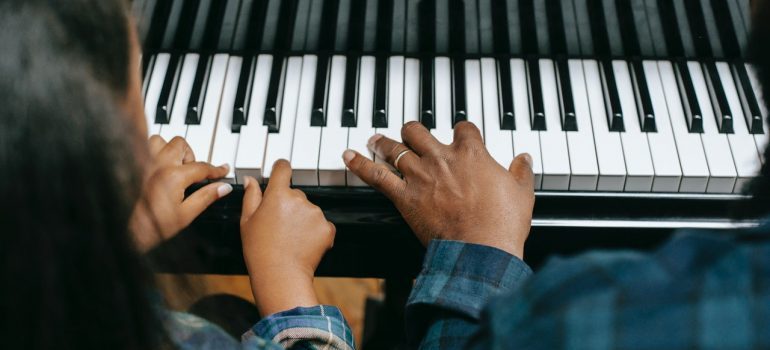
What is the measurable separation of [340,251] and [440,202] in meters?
0.23

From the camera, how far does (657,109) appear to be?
1.30 metres

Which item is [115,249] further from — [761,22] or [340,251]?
[761,22]

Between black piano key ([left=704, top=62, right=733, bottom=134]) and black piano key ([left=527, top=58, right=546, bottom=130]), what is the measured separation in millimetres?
301

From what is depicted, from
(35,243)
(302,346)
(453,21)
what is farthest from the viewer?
(453,21)

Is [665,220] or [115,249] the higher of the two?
[665,220]

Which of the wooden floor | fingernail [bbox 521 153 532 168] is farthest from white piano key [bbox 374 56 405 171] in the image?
the wooden floor

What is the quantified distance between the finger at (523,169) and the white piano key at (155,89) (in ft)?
1.97

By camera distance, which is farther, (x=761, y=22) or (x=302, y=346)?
(x=302, y=346)

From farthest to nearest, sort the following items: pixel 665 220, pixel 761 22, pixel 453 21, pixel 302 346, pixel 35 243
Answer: pixel 453 21
pixel 665 220
pixel 302 346
pixel 761 22
pixel 35 243

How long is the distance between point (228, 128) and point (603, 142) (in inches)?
24.8

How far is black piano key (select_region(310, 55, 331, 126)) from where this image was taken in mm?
1261

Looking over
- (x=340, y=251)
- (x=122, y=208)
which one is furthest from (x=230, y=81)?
(x=122, y=208)

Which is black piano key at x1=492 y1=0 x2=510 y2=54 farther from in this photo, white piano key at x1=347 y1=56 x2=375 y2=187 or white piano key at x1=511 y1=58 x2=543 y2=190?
white piano key at x1=347 y1=56 x2=375 y2=187

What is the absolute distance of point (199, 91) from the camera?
131 centimetres
